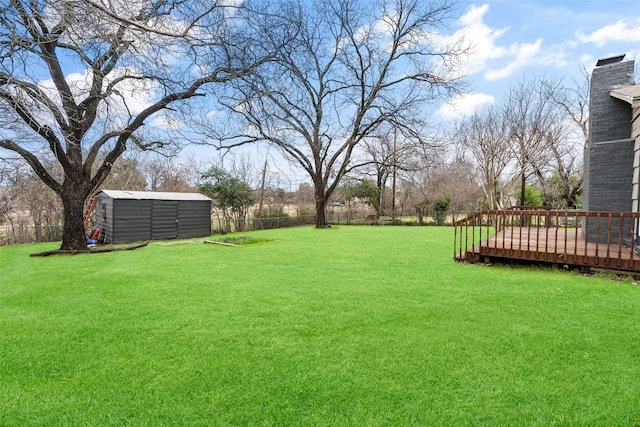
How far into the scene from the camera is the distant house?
21.0 ft

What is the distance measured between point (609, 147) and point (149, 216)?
1320 centimetres

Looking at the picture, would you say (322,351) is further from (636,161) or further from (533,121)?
(533,121)

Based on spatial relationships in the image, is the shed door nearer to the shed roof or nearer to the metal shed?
the metal shed

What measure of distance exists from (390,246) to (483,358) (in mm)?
6559

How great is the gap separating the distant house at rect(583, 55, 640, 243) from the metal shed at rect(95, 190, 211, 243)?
12558 millimetres

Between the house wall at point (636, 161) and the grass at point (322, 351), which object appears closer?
the grass at point (322, 351)

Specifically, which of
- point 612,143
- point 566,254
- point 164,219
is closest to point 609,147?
point 612,143

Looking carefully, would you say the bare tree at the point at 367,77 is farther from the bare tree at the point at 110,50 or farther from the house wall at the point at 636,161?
the house wall at the point at 636,161

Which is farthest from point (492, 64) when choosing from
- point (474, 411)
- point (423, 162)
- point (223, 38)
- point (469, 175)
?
point (474, 411)

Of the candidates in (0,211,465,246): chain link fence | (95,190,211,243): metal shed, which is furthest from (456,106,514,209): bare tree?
(95,190,211,243): metal shed

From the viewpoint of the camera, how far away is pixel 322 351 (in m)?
2.71

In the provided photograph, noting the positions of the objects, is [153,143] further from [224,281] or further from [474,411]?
[474,411]

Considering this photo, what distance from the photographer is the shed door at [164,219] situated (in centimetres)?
1214

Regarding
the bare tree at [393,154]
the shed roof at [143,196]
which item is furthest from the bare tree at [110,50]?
the bare tree at [393,154]
